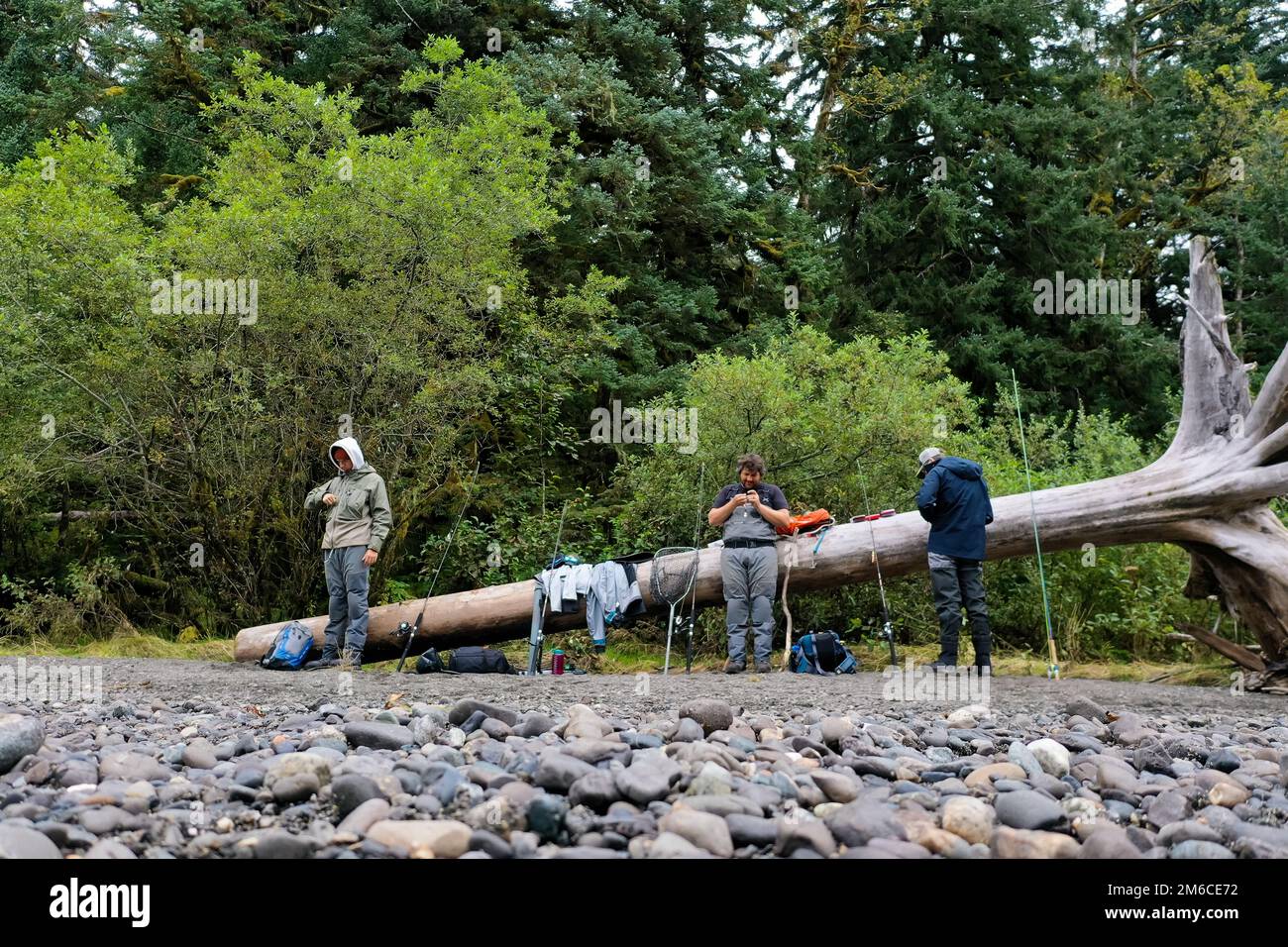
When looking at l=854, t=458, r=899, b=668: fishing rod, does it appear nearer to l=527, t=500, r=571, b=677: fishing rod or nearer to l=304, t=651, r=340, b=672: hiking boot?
l=527, t=500, r=571, b=677: fishing rod

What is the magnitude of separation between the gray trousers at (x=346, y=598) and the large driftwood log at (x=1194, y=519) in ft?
2.73

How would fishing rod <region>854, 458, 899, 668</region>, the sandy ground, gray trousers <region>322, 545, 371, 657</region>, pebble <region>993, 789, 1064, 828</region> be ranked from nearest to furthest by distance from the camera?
pebble <region>993, 789, 1064, 828</region>
the sandy ground
fishing rod <region>854, 458, 899, 668</region>
gray trousers <region>322, 545, 371, 657</region>

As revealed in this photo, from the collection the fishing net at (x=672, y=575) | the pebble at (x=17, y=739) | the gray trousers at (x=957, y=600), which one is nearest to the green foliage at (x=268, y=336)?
the fishing net at (x=672, y=575)

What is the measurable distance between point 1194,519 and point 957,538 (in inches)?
73.0

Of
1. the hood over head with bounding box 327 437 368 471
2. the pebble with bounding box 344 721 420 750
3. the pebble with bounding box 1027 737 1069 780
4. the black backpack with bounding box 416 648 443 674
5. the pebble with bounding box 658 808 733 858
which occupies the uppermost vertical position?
the hood over head with bounding box 327 437 368 471

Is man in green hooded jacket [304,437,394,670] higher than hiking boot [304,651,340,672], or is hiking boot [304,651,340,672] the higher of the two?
man in green hooded jacket [304,437,394,670]

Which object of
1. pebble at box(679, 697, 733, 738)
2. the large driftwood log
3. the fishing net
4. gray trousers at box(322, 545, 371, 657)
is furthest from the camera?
the fishing net

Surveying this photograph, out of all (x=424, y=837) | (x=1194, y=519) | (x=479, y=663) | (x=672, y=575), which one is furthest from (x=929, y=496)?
(x=424, y=837)

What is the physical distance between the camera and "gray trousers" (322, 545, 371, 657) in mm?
8453

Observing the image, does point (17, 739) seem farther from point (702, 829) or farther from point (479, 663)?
→ point (479, 663)

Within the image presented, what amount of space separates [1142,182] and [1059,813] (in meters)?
23.4

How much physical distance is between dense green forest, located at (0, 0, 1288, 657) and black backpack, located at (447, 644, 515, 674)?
2.22m

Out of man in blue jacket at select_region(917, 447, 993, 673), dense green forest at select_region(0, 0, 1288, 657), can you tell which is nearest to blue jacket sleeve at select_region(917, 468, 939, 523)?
man in blue jacket at select_region(917, 447, 993, 673)
